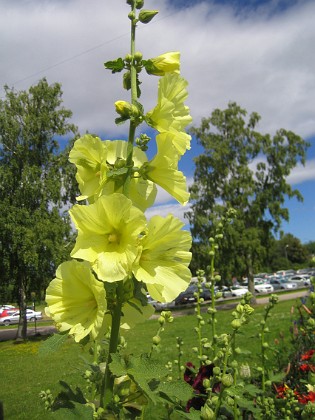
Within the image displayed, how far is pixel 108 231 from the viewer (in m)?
1.15

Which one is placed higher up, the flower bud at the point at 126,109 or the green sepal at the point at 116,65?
the green sepal at the point at 116,65

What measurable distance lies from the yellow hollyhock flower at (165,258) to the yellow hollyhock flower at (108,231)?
0.04m

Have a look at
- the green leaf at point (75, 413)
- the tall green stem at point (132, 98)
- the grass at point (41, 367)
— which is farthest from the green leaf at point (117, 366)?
the grass at point (41, 367)

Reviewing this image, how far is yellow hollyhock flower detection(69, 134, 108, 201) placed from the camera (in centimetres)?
124

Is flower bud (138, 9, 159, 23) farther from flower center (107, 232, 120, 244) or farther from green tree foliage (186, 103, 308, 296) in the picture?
green tree foliage (186, 103, 308, 296)

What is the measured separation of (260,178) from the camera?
22109 mm

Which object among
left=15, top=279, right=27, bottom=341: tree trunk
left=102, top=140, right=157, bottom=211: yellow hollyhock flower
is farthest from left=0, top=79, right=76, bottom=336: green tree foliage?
left=102, top=140, right=157, bottom=211: yellow hollyhock flower

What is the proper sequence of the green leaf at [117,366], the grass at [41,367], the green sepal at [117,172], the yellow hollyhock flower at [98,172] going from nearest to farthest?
the green leaf at [117,366] → the green sepal at [117,172] → the yellow hollyhock flower at [98,172] → the grass at [41,367]

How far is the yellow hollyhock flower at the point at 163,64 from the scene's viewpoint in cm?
131

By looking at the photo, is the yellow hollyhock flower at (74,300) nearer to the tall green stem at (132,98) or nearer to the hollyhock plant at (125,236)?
the hollyhock plant at (125,236)

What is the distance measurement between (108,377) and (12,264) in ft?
61.3

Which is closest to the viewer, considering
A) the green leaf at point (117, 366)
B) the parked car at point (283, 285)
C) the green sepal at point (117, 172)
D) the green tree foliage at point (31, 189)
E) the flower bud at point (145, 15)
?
the green leaf at point (117, 366)

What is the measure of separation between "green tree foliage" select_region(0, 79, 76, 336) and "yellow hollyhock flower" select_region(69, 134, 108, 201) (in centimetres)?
1638

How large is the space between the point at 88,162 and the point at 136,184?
171mm
